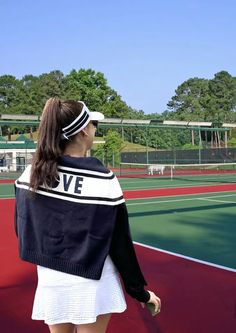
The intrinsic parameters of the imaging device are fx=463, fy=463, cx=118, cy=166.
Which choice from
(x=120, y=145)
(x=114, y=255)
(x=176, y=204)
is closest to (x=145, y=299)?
(x=114, y=255)

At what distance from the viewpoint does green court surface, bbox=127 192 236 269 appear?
6.67 metres

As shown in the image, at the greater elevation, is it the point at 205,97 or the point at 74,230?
the point at 205,97

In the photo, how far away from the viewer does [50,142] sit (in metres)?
1.88

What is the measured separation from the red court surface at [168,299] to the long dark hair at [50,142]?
2.22m

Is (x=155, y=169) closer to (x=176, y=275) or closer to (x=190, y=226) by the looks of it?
(x=190, y=226)

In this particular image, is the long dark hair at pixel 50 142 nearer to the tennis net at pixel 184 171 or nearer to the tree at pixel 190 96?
the tennis net at pixel 184 171

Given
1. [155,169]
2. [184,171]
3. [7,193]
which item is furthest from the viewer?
[184,171]

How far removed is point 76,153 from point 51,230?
0.34 m

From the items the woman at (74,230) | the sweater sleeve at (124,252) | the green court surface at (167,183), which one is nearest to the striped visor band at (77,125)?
the woman at (74,230)

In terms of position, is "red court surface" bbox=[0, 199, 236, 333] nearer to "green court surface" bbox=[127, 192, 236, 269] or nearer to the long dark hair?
"green court surface" bbox=[127, 192, 236, 269]

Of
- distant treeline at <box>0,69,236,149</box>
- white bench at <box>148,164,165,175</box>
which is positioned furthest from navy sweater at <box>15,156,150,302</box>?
distant treeline at <box>0,69,236,149</box>

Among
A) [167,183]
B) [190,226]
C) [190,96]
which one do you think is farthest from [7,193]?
[190,96]

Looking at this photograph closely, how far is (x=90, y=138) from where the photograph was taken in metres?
2.01

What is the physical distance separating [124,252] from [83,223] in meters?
0.20
